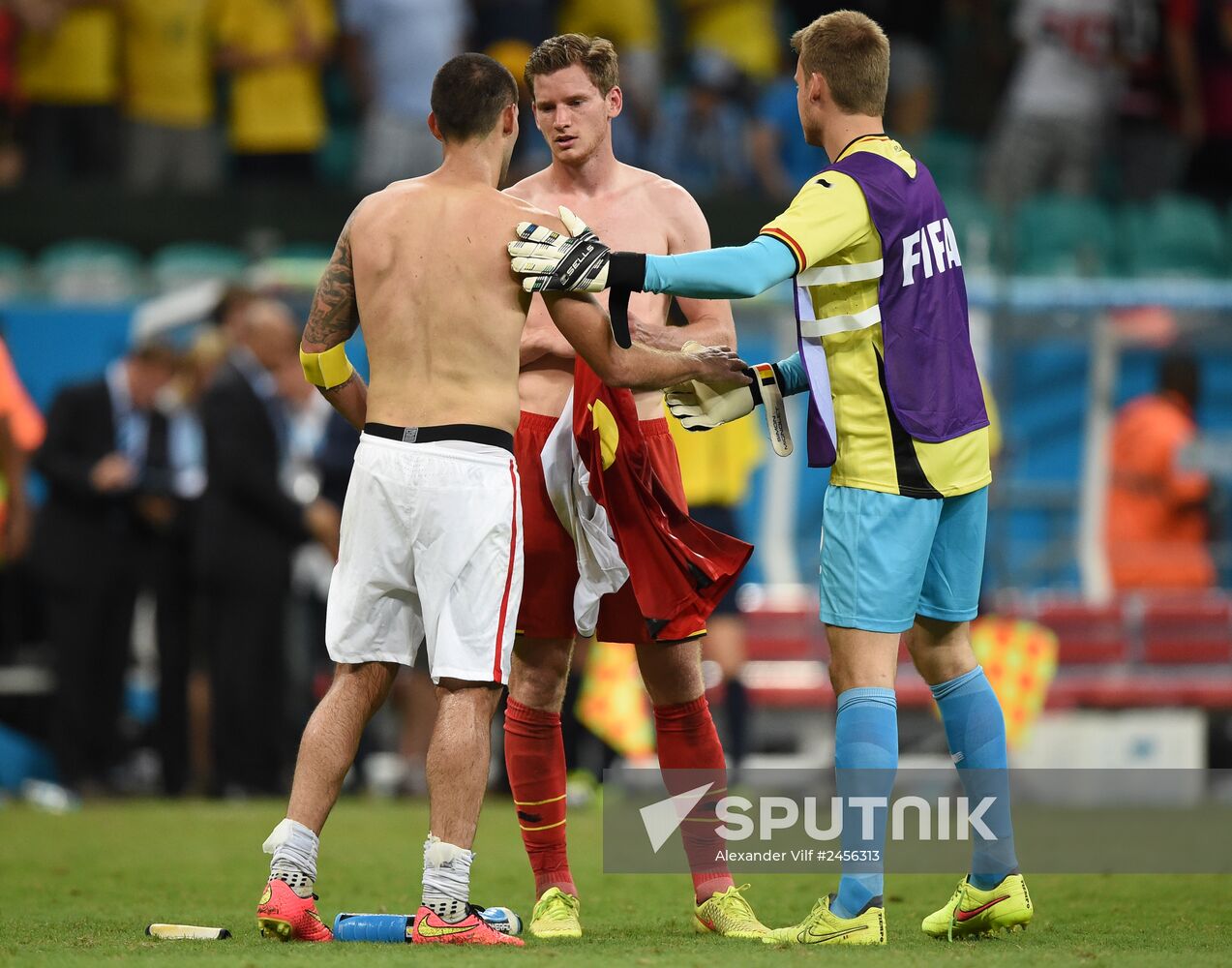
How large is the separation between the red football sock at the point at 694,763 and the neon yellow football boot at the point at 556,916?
390mm

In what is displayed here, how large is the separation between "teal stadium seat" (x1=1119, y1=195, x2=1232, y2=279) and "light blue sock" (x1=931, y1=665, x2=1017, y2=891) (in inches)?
320

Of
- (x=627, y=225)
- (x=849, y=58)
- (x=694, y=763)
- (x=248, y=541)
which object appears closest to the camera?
(x=849, y=58)

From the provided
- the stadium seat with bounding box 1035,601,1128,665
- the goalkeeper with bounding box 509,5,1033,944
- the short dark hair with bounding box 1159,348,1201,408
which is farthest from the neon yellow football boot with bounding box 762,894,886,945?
the short dark hair with bounding box 1159,348,1201,408

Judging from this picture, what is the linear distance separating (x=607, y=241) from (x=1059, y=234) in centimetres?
801

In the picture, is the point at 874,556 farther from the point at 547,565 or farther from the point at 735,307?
the point at 735,307

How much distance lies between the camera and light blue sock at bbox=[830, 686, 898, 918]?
16.0ft

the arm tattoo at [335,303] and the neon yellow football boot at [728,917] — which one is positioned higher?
the arm tattoo at [335,303]

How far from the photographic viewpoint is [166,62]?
12766 millimetres

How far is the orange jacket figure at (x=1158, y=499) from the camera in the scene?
35.4ft

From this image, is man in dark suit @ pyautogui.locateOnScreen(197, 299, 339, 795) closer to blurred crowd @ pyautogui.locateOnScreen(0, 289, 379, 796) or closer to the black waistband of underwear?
blurred crowd @ pyautogui.locateOnScreen(0, 289, 379, 796)

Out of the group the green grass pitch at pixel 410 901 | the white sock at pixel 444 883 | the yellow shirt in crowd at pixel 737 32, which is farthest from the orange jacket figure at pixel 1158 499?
the white sock at pixel 444 883

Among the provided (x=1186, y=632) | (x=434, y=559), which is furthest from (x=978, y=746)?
(x=1186, y=632)

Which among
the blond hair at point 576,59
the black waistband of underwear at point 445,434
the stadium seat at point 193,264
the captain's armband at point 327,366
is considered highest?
the blond hair at point 576,59

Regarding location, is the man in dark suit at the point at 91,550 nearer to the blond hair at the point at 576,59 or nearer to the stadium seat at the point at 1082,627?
the stadium seat at the point at 1082,627
